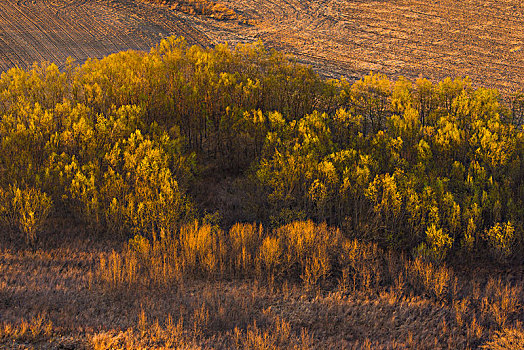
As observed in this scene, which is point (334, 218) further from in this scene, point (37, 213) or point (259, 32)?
point (259, 32)

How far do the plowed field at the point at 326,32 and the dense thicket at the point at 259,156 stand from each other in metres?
14.9

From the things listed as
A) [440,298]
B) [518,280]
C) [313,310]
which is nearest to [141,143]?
[313,310]

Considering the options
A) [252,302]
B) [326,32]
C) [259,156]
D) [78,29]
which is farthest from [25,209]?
[326,32]

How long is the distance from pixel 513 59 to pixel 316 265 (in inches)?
1470

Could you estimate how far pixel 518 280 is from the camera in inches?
820

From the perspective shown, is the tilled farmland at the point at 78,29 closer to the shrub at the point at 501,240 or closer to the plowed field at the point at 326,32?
the plowed field at the point at 326,32

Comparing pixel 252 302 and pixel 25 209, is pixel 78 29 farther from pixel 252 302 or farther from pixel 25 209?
pixel 252 302

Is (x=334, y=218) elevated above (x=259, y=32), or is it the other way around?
(x=259, y=32)

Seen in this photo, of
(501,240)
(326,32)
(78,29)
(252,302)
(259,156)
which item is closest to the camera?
(252,302)

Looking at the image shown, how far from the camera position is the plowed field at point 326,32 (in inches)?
1793

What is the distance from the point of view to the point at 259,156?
29344 millimetres

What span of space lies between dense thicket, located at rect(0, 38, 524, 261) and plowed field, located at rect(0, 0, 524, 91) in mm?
14884

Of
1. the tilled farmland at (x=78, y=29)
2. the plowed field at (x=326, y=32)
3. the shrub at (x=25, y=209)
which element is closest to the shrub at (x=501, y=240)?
the shrub at (x=25, y=209)

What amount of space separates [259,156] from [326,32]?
3065 centimetres
